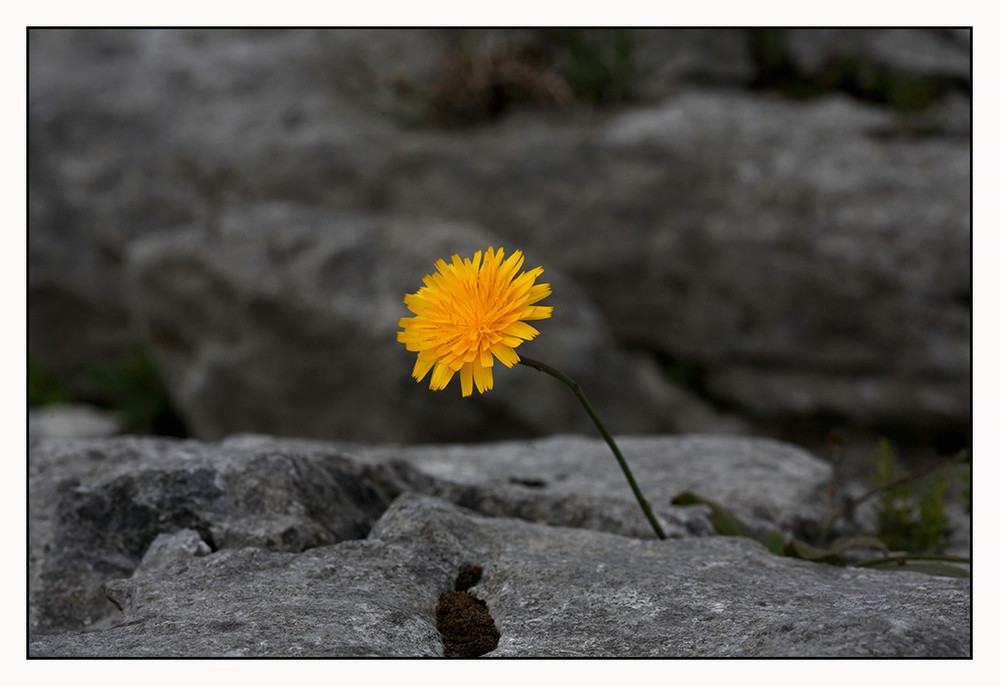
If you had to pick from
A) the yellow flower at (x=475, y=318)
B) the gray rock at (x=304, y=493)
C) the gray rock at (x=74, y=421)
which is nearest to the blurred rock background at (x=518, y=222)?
the gray rock at (x=74, y=421)

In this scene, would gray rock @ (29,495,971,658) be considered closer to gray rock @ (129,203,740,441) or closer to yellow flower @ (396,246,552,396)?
yellow flower @ (396,246,552,396)

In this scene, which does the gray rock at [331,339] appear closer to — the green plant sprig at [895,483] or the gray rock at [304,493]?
the gray rock at [304,493]

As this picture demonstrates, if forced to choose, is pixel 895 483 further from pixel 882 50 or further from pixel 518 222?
pixel 882 50

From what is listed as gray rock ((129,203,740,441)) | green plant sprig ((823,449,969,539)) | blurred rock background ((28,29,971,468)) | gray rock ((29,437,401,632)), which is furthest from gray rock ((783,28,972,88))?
gray rock ((29,437,401,632))

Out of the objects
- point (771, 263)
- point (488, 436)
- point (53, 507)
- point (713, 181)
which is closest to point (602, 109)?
point (713, 181)

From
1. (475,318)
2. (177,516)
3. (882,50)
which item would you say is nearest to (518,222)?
(882,50)
